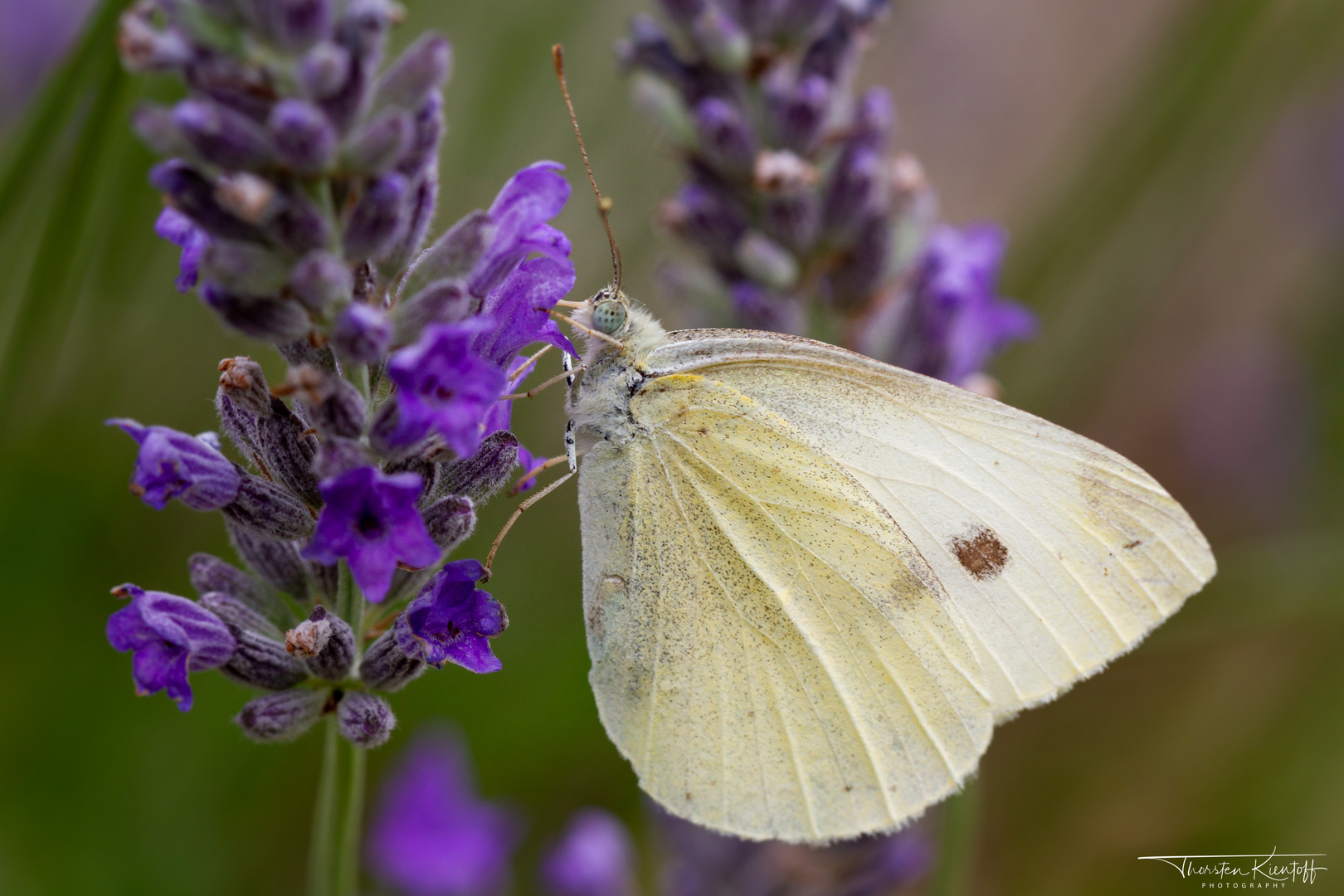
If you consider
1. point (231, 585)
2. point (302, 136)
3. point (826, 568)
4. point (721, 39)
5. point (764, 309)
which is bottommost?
point (231, 585)

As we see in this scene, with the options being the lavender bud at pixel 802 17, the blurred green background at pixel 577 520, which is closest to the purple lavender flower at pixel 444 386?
the blurred green background at pixel 577 520

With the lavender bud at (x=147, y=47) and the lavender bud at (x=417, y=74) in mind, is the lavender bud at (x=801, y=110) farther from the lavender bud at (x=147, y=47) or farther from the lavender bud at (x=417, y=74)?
the lavender bud at (x=147, y=47)

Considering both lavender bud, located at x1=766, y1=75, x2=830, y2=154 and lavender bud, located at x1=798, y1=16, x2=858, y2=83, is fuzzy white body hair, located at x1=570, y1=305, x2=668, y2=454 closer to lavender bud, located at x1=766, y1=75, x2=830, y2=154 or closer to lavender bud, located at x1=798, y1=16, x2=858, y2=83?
lavender bud, located at x1=766, y1=75, x2=830, y2=154

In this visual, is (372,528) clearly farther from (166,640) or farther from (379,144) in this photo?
(379,144)

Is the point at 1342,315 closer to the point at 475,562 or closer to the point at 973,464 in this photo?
the point at 973,464

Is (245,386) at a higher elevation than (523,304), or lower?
lower

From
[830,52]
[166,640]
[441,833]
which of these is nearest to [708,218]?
[830,52]

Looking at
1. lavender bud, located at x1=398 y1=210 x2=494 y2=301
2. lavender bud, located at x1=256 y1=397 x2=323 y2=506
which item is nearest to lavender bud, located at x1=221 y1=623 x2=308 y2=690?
lavender bud, located at x1=256 y1=397 x2=323 y2=506

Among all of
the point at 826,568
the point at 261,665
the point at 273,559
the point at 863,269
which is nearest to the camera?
the point at 261,665
